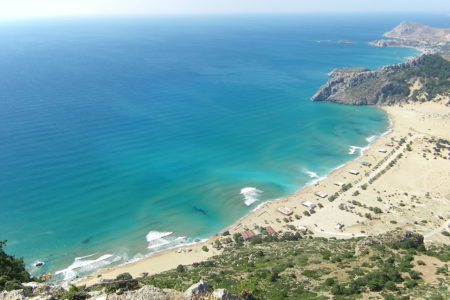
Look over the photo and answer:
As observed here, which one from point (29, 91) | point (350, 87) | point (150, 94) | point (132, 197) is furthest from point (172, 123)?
point (350, 87)

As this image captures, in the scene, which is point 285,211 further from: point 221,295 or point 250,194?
point 221,295

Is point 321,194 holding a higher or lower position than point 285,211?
higher

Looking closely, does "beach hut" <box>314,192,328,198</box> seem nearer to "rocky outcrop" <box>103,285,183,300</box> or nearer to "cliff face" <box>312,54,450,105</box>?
"rocky outcrop" <box>103,285,183,300</box>

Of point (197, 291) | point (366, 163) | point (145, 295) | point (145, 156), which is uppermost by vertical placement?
point (197, 291)

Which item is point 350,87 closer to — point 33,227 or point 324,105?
point 324,105

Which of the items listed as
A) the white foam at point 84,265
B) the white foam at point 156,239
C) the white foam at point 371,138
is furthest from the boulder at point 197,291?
the white foam at point 371,138

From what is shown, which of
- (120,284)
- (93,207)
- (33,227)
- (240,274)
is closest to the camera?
(120,284)

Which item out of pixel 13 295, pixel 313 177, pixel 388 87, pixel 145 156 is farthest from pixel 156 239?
pixel 388 87
